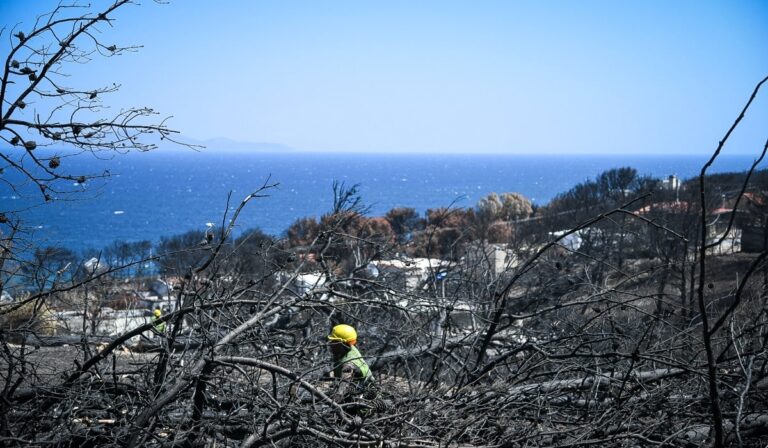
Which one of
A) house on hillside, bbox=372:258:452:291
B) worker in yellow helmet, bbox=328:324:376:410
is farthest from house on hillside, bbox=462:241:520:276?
worker in yellow helmet, bbox=328:324:376:410

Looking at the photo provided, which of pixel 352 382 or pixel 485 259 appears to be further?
pixel 485 259

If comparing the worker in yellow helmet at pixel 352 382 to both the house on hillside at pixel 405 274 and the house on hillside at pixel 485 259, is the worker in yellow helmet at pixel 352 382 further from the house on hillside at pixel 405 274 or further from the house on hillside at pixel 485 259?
the house on hillside at pixel 485 259

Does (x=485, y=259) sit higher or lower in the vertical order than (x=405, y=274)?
higher

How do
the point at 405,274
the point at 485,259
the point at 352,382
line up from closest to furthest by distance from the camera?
the point at 352,382 → the point at 485,259 → the point at 405,274

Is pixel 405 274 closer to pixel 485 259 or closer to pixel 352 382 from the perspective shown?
pixel 485 259

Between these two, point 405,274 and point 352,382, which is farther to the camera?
point 405,274

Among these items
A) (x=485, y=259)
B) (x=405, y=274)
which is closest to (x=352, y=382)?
(x=485, y=259)

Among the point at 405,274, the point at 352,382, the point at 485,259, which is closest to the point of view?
the point at 352,382

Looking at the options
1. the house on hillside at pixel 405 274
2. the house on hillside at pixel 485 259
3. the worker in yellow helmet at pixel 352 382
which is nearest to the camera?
the worker in yellow helmet at pixel 352 382

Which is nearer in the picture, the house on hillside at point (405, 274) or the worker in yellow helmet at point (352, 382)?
the worker in yellow helmet at point (352, 382)

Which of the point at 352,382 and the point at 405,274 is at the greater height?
the point at 352,382

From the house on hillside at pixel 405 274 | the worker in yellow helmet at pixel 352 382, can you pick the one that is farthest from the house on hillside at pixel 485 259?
the worker in yellow helmet at pixel 352 382

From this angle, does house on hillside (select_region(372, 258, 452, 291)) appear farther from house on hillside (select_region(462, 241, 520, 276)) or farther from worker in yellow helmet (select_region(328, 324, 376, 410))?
worker in yellow helmet (select_region(328, 324, 376, 410))

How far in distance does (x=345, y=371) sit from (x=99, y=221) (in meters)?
84.4
